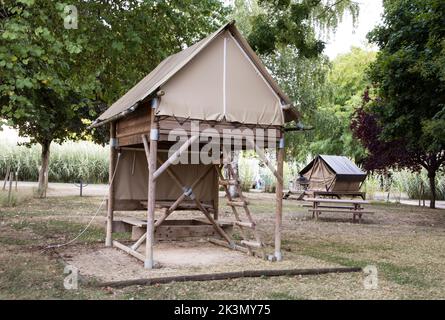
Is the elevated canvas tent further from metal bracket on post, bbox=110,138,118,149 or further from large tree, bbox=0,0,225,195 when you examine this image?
large tree, bbox=0,0,225,195

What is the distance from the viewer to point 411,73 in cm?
1534

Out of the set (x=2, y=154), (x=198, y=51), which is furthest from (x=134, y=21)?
(x=2, y=154)

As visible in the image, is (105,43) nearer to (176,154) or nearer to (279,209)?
(176,154)

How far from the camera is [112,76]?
1470 centimetres

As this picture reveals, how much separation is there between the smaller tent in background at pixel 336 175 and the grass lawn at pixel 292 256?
254 centimetres

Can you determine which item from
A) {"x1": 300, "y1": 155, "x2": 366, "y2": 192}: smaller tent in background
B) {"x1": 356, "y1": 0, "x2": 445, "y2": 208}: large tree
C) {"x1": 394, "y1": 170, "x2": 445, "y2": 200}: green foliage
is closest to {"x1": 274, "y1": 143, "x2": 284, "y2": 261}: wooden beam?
{"x1": 356, "y1": 0, "x2": 445, "y2": 208}: large tree

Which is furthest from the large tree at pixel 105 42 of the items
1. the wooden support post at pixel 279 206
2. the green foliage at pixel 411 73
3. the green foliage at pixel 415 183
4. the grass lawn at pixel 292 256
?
the green foliage at pixel 415 183

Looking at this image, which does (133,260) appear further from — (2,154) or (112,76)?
(2,154)

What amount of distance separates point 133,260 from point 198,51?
3.79m

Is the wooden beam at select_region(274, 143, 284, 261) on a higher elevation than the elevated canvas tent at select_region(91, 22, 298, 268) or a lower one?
lower

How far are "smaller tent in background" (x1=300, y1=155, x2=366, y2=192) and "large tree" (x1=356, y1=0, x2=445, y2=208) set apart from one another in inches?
157

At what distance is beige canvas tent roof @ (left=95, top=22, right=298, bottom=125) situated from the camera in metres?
8.66

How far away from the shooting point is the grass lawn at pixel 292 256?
6.96 metres
